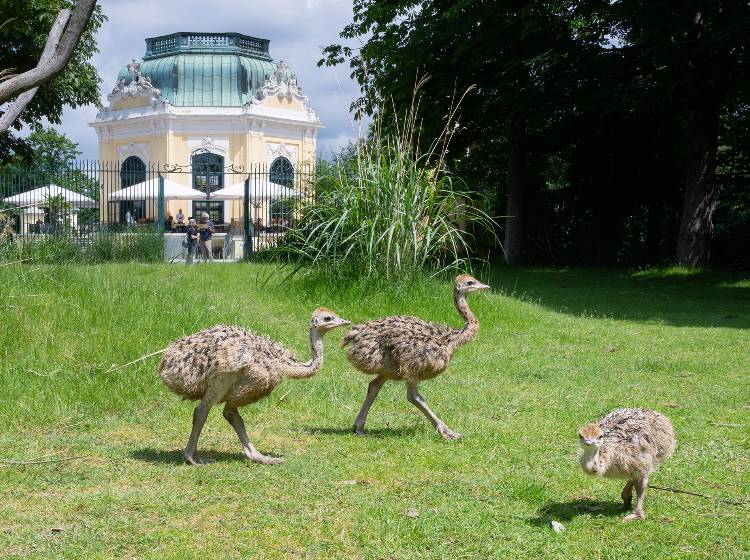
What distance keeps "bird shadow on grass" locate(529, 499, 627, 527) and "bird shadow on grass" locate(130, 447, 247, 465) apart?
2.09 m

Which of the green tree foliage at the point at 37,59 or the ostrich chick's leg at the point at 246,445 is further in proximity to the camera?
the green tree foliage at the point at 37,59

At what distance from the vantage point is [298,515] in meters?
4.80

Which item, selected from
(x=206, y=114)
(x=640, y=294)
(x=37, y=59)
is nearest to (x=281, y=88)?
(x=206, y=114)

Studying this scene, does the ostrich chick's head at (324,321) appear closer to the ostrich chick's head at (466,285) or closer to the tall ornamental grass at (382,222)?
the ostrich chick's head at (466,285)

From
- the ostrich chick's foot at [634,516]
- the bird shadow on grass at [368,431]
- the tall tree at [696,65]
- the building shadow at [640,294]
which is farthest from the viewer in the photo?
the tall tree at [696,65]

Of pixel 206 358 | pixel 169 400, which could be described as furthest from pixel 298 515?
pixel 169 400

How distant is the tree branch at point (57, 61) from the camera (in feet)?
10.9

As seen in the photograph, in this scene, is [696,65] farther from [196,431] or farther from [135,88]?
[135,88]

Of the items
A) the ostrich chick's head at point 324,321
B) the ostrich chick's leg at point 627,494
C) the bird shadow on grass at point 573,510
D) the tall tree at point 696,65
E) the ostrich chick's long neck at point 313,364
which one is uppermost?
the tall tree at point 696,65

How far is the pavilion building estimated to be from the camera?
166 ft

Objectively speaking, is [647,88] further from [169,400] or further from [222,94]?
[222,94]

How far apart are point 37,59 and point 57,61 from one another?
2363 cm

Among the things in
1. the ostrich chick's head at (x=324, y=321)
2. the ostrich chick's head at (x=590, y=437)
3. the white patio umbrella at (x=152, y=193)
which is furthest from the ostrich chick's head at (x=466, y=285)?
the white patio umbrella at (x=152, y=193)

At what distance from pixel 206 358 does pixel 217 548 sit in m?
1.51
